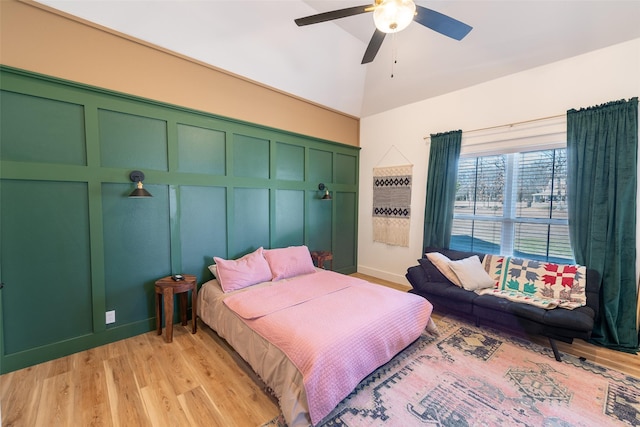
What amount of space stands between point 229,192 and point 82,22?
196 cm

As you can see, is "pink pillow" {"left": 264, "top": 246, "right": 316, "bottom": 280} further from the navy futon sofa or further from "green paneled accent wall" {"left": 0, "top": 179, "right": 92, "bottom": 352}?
"green paneled accent wall" {"left": 0, "top": 179, "right": 92, "bottom": 352}

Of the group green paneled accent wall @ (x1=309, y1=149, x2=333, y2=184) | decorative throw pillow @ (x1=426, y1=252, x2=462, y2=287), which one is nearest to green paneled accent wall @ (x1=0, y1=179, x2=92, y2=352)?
green paneled accent wall @ (x1=309, y1=149, x2=333, y2=184)

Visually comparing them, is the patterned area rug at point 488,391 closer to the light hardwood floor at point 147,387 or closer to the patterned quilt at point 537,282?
the light hardwood floor at point 147,387

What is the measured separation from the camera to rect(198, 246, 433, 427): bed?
161 cm

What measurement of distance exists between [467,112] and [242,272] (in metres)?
3.67

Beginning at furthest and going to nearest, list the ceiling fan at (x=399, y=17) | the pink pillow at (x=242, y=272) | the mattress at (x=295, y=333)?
1. the pink pillow at (x=242, y=272)
2. the ceiling fan at (x=399, y=17)
3. the mattress at (x=295, y=333)

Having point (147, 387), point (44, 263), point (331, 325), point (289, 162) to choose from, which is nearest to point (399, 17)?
point (331, 325)

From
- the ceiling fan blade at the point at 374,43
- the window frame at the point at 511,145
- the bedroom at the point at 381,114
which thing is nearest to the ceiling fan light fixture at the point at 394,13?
the ceiling fan blade at the point at 374,43

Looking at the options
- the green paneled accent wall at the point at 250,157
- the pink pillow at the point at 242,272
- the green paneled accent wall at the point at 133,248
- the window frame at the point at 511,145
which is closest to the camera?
the green paneled accent wall at the point at 133,248

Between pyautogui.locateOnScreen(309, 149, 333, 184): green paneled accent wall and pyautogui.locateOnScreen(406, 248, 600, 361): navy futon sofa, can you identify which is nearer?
pyautogui.locateOnScreen(406, 248, 600, 361): navy futon sofa

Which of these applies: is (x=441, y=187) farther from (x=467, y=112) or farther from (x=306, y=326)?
(x=306, y=326)

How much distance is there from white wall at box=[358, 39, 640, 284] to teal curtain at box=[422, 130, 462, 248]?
0.16 metres

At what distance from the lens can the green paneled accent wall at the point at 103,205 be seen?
206cm

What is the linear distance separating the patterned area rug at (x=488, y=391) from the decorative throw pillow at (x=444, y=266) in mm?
765
